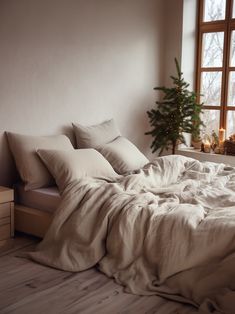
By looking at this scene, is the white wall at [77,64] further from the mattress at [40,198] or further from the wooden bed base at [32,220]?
the wooden bed base at [32,220]

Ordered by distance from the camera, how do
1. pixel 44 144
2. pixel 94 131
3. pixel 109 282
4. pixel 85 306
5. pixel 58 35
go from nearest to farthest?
1. pixel 85 306
2. pixel 109 282
3. pixel 44 144
4. pixel 58 35
5. pixel 94 131

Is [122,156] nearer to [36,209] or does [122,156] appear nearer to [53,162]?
[53,162]

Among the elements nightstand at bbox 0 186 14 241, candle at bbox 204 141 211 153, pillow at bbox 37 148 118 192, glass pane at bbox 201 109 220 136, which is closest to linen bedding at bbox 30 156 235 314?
pillow at bbox 37 148 118 192

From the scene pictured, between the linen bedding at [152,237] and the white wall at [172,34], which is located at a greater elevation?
the white wall at [172,34]

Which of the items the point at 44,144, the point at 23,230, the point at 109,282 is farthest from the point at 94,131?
the point at 109,282

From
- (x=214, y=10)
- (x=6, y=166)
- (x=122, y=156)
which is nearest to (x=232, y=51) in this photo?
(x=214, y=10)

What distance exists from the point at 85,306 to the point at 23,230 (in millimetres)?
1330

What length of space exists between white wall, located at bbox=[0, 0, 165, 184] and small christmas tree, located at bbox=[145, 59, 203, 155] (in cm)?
22

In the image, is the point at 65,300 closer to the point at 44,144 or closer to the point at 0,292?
the point at 0,292

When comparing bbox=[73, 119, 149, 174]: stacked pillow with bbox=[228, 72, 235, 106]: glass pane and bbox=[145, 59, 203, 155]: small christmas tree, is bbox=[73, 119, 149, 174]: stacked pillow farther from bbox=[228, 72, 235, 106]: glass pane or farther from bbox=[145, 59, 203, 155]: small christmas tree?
bbox=[228, 72, 235, 106]: glass pane

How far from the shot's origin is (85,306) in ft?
8.39

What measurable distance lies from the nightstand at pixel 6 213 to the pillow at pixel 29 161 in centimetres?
22

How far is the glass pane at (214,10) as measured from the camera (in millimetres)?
5543

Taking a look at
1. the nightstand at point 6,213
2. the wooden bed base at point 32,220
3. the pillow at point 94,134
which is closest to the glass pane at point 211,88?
the pillow at point 94,134
